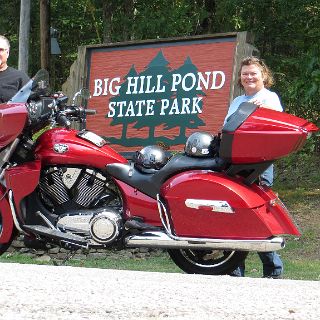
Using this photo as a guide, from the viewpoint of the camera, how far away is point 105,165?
5.95m

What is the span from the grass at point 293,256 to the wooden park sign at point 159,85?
4.78 feet

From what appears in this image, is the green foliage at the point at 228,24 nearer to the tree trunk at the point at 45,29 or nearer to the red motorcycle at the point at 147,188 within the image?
the tree trunk at the point at 45,29

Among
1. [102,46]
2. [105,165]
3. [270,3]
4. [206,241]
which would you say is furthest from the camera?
[270,3]

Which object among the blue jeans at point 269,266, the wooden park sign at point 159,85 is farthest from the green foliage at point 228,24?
the blue jeans at point 269,266

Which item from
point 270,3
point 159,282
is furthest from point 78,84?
point 270,3

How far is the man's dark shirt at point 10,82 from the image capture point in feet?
22.9

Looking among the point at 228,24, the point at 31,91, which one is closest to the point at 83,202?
the point at 31,91

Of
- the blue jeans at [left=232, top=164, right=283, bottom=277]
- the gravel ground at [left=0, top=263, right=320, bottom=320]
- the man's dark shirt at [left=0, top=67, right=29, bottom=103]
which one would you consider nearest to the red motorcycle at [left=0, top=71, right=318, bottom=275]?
the blue jeans at [left=232, top=164, right=283, bottom=277]

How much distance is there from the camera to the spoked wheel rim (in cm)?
580

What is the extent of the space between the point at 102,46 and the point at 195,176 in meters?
5.20

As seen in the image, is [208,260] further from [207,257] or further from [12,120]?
[12,120]

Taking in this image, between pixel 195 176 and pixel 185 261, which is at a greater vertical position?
pixel 195 176

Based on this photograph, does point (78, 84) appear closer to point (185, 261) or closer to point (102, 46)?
point (102, 46)

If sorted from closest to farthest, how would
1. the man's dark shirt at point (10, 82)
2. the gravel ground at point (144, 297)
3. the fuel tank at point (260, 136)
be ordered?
the gravel ground at point (144, 297)
the fuel tank at point (260, 136)
the man's dark shirt at point (10, 82)
